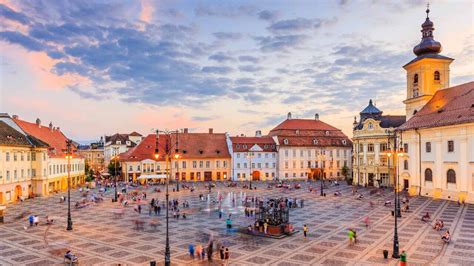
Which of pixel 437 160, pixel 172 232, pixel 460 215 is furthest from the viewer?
pixel 437 160

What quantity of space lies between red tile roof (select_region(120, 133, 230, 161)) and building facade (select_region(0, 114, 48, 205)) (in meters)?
23.0

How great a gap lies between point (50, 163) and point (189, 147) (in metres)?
30.2

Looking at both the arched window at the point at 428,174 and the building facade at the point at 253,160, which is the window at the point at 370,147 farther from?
the building facade at the point at 253,160

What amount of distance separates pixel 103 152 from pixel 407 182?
12564 centimetres

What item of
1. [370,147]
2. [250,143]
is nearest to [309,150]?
[250,143]

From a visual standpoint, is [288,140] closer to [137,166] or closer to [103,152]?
[137,166]

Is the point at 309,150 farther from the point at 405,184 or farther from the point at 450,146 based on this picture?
the point at 450,146

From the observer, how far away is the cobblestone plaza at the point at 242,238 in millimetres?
21547

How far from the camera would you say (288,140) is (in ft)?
270

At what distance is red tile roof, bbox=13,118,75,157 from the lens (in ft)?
186

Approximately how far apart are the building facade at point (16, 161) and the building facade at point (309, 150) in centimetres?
4873

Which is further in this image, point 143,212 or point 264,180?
point 264,180

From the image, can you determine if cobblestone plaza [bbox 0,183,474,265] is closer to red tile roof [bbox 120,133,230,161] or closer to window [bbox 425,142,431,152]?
window [bbox 425,142,431,152]

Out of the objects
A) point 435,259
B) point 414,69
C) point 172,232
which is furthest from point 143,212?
point 414,69
